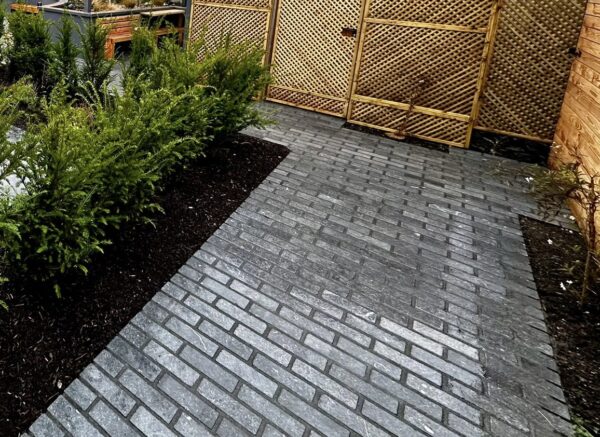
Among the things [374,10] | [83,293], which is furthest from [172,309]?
[374,10]

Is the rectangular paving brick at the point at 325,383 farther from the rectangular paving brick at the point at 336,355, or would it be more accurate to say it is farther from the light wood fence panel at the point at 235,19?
the light wood fence panel at the point at 235,19

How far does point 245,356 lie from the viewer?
7.86 feet

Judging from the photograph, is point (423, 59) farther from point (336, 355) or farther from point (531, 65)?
point (336, 355)

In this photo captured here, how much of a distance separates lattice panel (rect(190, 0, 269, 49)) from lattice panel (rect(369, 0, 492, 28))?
7.09 feet

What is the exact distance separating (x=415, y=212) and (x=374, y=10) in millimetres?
3978

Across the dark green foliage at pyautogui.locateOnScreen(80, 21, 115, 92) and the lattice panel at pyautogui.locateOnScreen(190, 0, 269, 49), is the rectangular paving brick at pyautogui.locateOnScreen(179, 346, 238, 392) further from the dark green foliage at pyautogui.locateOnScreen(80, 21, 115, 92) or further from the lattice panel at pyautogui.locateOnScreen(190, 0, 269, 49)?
the lattice panel at pyautogui.locateOnScreen(190, 0, 269, 49)

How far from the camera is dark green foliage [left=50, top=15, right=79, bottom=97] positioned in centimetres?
607

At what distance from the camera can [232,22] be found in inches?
311

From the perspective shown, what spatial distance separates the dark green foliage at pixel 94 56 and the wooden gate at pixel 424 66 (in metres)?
3.99

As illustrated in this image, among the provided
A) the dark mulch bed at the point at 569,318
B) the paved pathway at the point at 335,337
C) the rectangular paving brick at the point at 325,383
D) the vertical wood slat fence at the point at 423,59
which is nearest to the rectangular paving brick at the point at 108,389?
the paved pathway at the point at 335,337

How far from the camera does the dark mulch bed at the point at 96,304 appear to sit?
212cm

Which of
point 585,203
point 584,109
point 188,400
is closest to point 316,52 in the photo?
point 584,109

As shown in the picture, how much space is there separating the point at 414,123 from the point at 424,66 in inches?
34.0

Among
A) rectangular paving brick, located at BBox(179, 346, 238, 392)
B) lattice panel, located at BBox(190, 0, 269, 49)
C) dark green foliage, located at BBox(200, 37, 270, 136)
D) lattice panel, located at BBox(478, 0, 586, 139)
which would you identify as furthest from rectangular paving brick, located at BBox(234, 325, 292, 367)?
lattice panel, located at BBox(190, 0, 269, 49)
